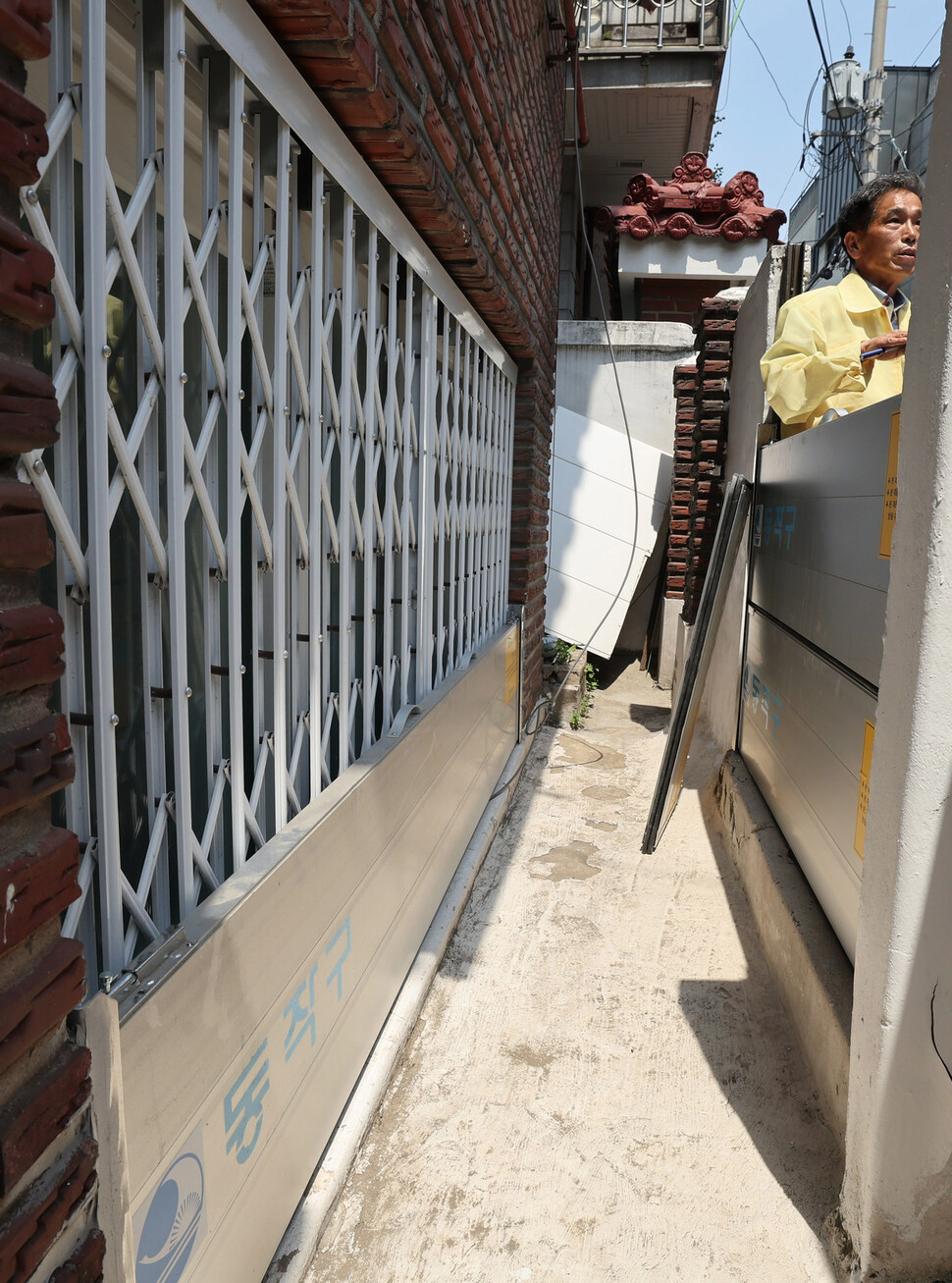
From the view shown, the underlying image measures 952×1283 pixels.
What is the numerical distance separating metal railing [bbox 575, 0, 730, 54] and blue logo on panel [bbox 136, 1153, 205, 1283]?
9454mm

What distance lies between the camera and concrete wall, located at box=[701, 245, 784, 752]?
14.3 feet

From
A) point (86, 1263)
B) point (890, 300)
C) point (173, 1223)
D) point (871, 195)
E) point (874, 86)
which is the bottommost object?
point (173, 1223)

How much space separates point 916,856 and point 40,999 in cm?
147

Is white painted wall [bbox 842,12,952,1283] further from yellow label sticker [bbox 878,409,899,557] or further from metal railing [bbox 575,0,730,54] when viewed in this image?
metal railing [bbox 575,0,730,54]

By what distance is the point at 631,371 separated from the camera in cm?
793

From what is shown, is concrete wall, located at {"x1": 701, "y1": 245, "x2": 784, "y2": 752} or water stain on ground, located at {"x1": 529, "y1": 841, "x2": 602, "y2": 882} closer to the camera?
water stain on ground, located at {"x1": 529, "y1": 841, "x2": 602, "y2": 882}

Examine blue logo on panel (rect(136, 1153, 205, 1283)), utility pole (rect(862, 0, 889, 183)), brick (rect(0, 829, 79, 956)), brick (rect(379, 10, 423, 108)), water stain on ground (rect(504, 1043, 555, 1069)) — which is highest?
utility pole (rect(862, 0, 889, 183))

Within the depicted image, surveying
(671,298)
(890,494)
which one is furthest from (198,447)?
Answer: (671,298)

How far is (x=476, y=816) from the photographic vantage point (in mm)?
3984

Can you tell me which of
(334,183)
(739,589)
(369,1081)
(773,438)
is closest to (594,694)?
(739,589)

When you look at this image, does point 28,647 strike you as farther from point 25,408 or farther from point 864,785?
point 864,785

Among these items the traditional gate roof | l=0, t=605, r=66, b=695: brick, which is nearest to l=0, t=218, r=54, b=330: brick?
l=0, t=605, r=66, b=695: brick

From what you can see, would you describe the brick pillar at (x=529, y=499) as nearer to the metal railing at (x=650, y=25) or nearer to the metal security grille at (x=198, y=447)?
the metal security grille at (x=198, y=447)

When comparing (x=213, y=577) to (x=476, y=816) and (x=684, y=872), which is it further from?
(x=684, y=872)
